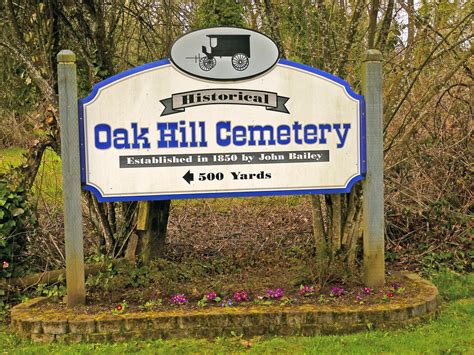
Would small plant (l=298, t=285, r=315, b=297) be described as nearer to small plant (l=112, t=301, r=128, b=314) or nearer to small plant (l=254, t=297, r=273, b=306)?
small plant (l=254, t=297, r=273, b=306)

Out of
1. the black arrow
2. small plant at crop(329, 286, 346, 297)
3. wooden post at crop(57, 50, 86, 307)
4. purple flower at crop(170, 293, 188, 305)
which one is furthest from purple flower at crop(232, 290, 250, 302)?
wooden post at crop(57, 50, 86, 307)

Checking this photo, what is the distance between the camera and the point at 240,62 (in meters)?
5.36

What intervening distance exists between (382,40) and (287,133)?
1.87 meters

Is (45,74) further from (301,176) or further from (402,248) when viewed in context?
(402,248)

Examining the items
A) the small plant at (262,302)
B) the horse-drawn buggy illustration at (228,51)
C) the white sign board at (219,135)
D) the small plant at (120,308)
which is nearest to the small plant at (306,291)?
the small plant at (262,302)

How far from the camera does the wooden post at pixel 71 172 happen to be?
16.6 feet

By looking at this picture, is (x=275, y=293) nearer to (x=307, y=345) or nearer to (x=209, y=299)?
(x=209, y=299)

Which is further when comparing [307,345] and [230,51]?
[230,51]

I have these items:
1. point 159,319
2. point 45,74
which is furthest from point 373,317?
point 45,74

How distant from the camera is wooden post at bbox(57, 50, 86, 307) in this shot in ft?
16.6

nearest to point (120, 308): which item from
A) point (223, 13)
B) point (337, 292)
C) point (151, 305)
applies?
point (151, 305)

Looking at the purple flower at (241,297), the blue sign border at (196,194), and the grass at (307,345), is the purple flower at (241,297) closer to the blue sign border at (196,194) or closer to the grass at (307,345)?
the grass at (307,345)

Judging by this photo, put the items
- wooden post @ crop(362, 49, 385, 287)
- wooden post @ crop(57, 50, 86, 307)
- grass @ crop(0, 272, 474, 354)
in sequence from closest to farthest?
1. grass @ crop(0, 272, 474, 354)
2. wooden post @ crop(57, 50, 86, 307)
3. wooden post @ crop(362, 49, 385, 287)

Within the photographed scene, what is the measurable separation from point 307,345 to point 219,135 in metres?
1.94
